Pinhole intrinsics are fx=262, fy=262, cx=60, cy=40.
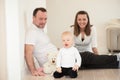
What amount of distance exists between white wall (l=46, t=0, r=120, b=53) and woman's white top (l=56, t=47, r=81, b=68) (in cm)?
242

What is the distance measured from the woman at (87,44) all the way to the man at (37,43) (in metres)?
0.39

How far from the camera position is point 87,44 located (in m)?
3.22

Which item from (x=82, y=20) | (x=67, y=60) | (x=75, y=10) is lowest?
(x=67, y=60)

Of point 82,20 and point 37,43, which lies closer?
point 37,43

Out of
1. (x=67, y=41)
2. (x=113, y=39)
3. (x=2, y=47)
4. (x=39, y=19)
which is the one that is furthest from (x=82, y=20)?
(x=113, y=39)

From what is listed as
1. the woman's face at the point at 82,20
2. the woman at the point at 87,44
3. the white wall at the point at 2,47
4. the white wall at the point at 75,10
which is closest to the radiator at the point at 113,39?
the white wall at the point at 75,10

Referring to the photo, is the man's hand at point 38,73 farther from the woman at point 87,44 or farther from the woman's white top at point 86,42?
the woman's white top at point 86,42

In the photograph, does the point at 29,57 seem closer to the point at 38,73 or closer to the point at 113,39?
the point at 38,73

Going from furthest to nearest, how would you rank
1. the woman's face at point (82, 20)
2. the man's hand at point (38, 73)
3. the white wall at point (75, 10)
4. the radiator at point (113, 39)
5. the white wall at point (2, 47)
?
1. the white wall at point (75, 10)
2. the radiator at point (113, 39)
3. the woman's face at point (82, 20)
4. the man's hand at point (38, 73)
5. the white wall at point (2, 47)

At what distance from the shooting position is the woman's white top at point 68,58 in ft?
7.71

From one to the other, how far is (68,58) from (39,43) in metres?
0.44

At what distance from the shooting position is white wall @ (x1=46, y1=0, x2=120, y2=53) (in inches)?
189

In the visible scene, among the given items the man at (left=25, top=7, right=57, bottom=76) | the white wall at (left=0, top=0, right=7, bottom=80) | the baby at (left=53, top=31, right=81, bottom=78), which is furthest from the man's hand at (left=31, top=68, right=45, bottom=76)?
the white wall at (left=0, top=0, right=7, bottom=80)

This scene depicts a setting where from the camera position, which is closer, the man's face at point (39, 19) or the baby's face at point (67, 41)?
the baby's face at point (67, 41)
